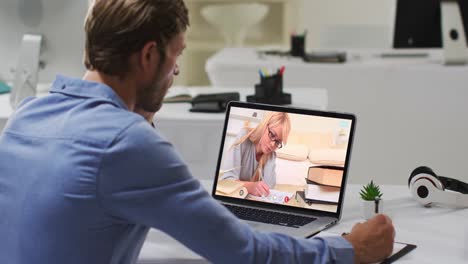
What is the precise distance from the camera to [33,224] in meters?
1.27

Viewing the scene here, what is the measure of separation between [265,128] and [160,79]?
53 cm

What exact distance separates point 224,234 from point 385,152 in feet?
8.10

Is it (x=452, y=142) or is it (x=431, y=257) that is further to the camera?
(x=452, y=142)

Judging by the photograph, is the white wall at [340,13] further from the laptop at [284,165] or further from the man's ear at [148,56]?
the man's ear at [148,56]

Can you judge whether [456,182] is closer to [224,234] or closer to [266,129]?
[266,129]

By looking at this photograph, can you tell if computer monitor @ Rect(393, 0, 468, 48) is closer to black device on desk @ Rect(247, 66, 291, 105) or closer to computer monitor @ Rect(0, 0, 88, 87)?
black device on desk @ Rect(247, 66, 291, 105)

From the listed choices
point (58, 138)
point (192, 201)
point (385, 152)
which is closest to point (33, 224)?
point (58, 138)

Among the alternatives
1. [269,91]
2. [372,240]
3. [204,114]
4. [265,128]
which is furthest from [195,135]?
[372,240]

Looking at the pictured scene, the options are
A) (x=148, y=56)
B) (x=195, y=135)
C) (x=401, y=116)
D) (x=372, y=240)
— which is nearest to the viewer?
(x=148, y=56)

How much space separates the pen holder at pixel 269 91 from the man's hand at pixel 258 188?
957 mm

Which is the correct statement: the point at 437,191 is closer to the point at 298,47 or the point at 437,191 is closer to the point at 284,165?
the point at 284,165

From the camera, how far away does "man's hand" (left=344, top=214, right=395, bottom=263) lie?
144 centimetres

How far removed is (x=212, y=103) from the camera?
2.74 meters

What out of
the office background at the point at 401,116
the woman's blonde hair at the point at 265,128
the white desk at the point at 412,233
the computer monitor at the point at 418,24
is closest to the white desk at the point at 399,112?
the office background at the point at 401,116
